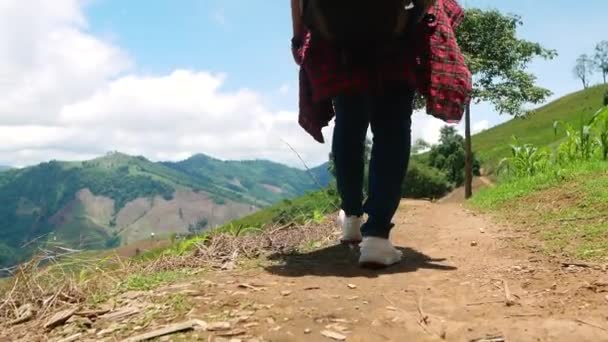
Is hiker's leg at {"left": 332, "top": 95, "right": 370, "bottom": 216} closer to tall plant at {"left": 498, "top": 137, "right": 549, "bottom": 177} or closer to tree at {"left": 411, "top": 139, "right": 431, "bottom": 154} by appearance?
tall plant at {"left": 498, "top": 137, "right": 549, "bottom": 177}

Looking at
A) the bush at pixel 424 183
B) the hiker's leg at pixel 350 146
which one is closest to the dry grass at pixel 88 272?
the hiker's leg at pixel 350 146

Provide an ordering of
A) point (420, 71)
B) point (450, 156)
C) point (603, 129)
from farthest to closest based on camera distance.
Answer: point (450, 156)
point (603, 129)
point (420, 71)

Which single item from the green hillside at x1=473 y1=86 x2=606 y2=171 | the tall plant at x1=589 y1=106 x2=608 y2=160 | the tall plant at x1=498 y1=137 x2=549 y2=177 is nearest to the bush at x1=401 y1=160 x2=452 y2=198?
the tall plant at x1=498 y1=137 x2=549 y2=177

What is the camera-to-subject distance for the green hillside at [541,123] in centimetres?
4901

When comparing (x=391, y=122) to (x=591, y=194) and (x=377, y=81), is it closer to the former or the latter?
(x=377, y=81)

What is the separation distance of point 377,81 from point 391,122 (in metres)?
0.19

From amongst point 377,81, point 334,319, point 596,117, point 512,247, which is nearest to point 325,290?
point 334,319

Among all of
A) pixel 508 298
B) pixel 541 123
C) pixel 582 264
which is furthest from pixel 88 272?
pixel 541 123

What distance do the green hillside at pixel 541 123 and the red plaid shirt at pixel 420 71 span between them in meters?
43.9

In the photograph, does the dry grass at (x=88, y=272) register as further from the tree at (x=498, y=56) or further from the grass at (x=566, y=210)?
the tree at (x=498, y=56)

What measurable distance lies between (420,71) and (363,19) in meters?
0.42

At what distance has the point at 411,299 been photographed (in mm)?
2021

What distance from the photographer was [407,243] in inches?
129

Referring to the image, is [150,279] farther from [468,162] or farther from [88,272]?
[468,162]
